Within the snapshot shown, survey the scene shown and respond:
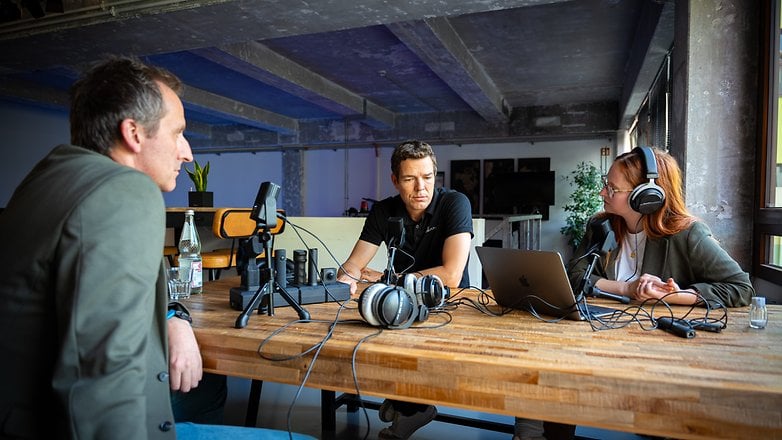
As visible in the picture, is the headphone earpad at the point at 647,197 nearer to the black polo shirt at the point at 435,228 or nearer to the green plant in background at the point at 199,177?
the black polo shirt at the point at 435,228

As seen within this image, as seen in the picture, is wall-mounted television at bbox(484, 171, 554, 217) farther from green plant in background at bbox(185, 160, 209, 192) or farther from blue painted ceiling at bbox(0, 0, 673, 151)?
green plant in background at bbox(185, 160, 209, 192)

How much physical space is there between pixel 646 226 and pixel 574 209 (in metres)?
7.45

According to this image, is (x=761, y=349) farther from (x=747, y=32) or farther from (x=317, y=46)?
(x=317, y=46)

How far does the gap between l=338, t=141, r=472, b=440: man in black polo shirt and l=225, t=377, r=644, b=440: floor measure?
0.77 ft

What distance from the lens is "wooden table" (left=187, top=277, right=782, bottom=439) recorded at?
775 mm

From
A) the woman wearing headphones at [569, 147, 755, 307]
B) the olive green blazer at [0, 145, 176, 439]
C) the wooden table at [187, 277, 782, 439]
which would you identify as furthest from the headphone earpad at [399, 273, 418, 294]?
the olive green blazer at [0, 145, 176, 439]

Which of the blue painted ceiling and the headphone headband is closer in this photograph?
the headphone headband

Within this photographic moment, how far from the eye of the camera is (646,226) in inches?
69.4

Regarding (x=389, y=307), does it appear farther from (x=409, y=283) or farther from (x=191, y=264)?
(x=191, y=264)

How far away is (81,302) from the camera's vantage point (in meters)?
0.72

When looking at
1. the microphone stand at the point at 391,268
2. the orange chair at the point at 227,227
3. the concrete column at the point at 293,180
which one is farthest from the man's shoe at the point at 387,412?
the concrete column at the point at 293,180

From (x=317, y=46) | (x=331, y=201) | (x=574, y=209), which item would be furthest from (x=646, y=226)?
(x=331, y=201)

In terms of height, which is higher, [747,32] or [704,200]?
[747,32]

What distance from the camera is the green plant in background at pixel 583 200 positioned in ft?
28.2
